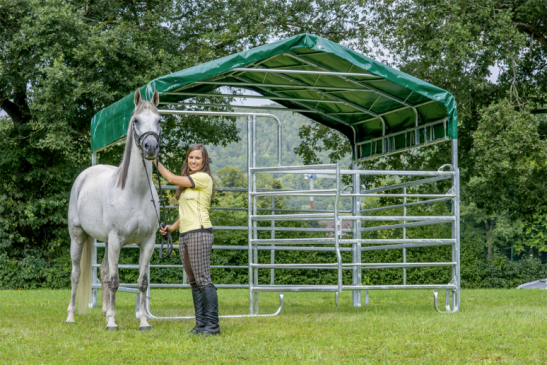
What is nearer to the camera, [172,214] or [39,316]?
[39,316]

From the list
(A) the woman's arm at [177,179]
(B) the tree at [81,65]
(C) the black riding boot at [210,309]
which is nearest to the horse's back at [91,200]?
(A) the woman's arm at [177,179]

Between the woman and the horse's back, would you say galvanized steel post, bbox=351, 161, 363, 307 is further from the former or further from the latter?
the woman

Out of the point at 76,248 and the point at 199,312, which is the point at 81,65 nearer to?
the point at 76,248

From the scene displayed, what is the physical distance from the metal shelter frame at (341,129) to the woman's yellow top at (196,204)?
4.94 ft

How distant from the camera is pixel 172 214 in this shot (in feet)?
58.7

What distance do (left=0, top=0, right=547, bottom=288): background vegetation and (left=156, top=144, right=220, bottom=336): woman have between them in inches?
379

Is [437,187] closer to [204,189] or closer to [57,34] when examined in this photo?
[57,34]

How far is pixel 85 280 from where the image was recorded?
7508 mm

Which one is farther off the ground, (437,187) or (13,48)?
(13,48)

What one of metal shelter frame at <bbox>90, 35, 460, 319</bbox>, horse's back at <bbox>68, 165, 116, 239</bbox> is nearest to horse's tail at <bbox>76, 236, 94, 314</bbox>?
horse's back at <bbox>68, 165, 116, 239</bbox>

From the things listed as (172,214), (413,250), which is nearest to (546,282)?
(413,250)

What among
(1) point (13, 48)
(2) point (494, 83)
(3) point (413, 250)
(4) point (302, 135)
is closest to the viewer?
(1) point (13, 48)

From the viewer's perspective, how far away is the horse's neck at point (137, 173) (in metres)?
6.05

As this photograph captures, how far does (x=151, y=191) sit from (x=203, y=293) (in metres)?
1.37
